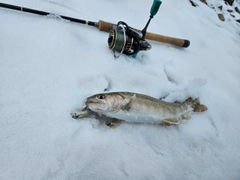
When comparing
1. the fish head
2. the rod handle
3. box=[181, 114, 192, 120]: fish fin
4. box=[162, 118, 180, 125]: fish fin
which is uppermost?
the rod handle

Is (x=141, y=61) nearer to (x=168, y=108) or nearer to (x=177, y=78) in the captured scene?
(x=177, y=78)

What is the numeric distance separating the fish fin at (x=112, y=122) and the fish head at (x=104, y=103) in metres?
0.13

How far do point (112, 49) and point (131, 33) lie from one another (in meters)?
0.30

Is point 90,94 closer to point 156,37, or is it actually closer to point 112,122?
point 112,122

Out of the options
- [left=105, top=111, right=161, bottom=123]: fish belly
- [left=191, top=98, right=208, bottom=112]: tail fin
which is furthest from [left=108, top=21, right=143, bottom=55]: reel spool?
[left=191, top=98, right=208, bottom=112]: tail fin

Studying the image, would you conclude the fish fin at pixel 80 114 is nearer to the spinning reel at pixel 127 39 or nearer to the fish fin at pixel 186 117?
the spinning reel at pixel 127 39

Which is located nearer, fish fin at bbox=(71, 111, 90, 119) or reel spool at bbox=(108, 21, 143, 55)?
fish fin at bbox=(71, 111, 90, 119)

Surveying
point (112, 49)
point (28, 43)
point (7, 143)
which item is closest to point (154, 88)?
point (112, 49)

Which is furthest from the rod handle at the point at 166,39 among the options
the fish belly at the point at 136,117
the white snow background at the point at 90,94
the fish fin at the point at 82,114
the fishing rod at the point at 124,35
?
the fish fin at the point at 82,114

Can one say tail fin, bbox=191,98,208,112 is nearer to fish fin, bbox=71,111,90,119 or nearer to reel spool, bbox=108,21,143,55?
reel spool, bbox=108,21,143,55

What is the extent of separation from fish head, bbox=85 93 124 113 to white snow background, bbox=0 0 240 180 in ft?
0.49

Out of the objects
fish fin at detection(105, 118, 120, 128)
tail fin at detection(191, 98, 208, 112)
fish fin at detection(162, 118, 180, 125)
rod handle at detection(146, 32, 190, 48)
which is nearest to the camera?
fish fin at detection(105, 118, 120, 128)

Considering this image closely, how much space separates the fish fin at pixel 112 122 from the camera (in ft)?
6.58

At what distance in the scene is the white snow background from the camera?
1.66 metres
